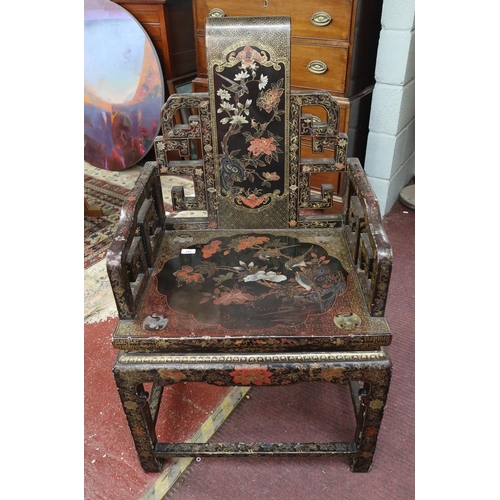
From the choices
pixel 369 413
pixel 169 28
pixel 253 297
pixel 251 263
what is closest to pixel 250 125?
pixel 251 263

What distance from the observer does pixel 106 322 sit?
1954 millimetres

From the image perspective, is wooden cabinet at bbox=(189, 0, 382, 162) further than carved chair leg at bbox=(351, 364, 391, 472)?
Yes

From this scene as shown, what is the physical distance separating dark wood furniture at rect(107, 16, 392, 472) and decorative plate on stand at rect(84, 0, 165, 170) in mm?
1644

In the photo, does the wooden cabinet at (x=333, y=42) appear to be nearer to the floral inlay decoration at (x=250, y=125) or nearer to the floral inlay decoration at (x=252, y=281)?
the floral inlay decoration at (x=250, y=125)

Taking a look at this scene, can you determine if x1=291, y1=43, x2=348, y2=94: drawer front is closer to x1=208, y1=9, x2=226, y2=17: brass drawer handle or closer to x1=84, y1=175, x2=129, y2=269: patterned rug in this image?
x1=208, y1=9, x2=226, y2=17: brass drawer handle

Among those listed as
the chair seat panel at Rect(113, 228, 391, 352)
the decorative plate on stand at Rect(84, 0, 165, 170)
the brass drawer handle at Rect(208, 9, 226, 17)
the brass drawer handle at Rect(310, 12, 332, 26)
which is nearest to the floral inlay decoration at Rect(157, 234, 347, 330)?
the chair seat panel at Rect(113, 228, 391, 352)

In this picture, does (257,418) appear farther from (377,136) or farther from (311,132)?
(377,136)

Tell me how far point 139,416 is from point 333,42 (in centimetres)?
178

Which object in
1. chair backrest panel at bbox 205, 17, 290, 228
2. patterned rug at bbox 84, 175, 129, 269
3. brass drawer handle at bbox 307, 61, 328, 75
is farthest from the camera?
patterned rug at bbox 84, 175, 129, 269

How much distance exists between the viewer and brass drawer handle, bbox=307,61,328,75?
6.98 ft

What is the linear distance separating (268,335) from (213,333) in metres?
0.14

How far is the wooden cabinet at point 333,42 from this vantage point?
202 cm

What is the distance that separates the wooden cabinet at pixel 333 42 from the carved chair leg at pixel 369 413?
4.69 ft

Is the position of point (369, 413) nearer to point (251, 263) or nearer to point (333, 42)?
point (251, 263)
